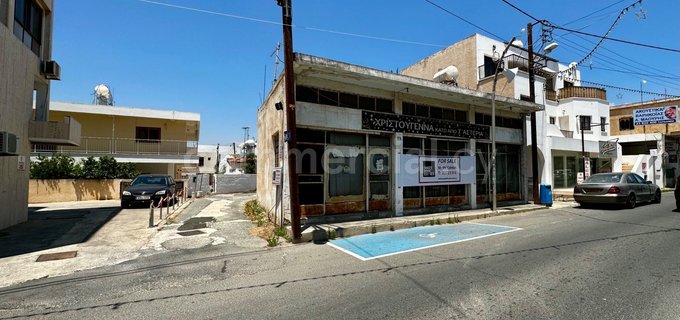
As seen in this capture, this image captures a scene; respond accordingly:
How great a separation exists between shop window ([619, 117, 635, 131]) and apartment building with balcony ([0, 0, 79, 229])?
142 ft

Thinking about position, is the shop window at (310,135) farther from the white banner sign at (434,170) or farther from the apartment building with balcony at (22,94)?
the apartment building with balcony at (22,94)

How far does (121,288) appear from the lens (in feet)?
18.0

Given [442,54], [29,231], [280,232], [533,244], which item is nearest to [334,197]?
[280,232]

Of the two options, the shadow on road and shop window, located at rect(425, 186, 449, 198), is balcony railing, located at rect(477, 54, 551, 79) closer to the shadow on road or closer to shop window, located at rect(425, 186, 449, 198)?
shop window, located at rect(425, 186, 449, 198)

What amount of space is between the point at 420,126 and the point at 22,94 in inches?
530

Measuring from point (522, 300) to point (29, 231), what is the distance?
1312 cm

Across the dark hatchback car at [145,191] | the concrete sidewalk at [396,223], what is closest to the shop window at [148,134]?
the dark hatchback car at [145,191]

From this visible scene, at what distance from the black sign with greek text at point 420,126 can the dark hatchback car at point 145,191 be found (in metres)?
9.68

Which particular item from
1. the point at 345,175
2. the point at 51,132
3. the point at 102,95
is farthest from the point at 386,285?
the point at 102,95

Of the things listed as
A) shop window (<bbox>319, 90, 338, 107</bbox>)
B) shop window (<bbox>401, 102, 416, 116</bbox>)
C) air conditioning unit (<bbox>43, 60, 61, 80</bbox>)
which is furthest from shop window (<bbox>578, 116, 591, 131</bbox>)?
air conditioning unit (<bbox>43, 60, 61, 80</bbox>)

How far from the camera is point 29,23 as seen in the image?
40.2 feet

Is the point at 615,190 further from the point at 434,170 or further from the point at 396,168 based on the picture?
the point at 396,168

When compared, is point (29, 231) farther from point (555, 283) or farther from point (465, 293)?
point (555, 283)

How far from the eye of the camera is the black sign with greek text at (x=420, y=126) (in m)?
11.9
